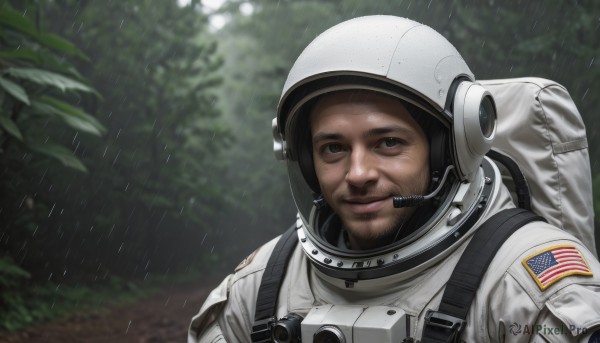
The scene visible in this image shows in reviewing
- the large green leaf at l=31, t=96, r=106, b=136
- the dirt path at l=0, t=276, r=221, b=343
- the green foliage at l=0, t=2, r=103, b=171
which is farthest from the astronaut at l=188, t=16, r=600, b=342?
the dirt path at l=0, t=276, r=221, b=343

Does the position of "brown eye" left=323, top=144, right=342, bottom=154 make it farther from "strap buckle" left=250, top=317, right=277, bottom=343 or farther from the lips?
"strap buckle" left=250, top=317, right=277, bottom=343

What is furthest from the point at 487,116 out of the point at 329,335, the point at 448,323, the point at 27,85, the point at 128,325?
the point at 128,325

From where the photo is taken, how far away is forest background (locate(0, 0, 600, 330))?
195 inches

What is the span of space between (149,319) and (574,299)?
5.36 meters

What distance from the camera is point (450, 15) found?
21.2 feet

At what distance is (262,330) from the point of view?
1.96 metres

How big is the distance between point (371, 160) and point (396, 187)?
0.11 meters

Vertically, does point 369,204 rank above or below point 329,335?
above

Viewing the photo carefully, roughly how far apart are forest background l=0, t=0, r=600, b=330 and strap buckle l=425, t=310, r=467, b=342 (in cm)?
302

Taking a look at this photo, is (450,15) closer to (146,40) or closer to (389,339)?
(146,40)

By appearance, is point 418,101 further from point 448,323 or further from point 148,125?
point 148,125

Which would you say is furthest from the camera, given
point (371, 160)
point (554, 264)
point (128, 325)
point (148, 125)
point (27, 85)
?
point (148, 125)

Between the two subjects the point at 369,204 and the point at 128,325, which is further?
the point at 128,325

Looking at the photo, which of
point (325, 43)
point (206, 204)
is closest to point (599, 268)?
point (325, 43)
